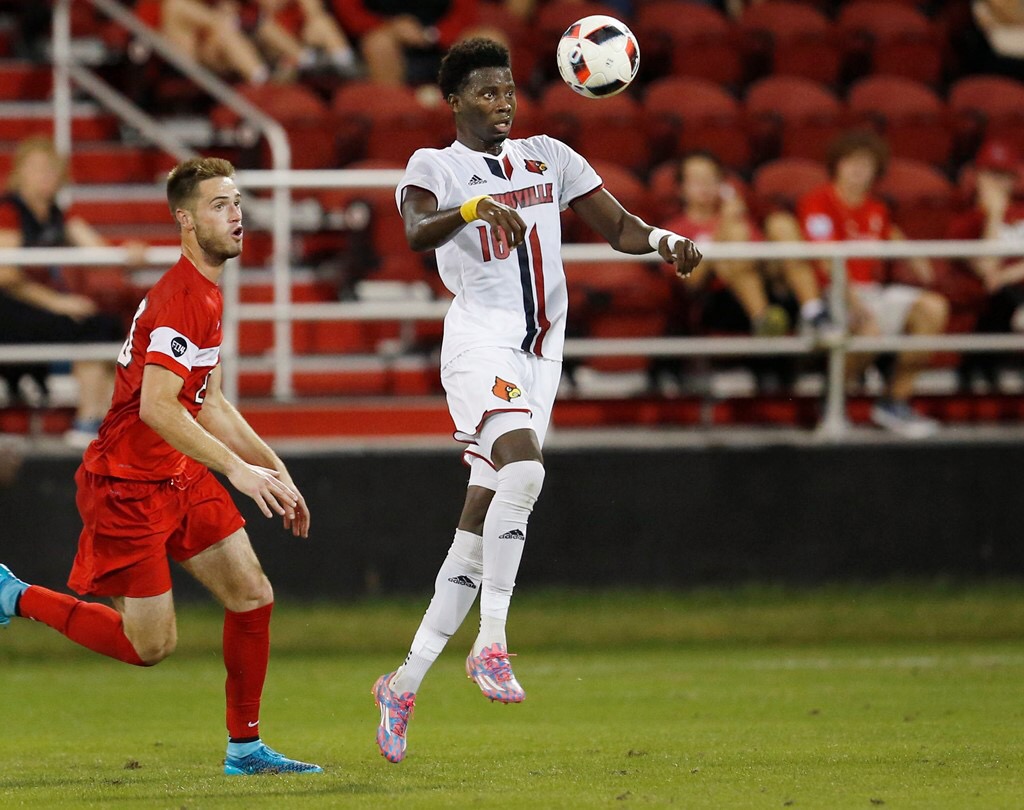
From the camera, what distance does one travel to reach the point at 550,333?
6914mm

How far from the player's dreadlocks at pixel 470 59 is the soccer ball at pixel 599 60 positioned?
1.19 ft

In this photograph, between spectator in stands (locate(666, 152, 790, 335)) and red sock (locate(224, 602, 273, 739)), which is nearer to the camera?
red sock (locate(224, 602, 273, 739))

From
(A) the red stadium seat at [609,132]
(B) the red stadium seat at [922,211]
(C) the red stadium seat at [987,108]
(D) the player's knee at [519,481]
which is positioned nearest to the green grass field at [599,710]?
(D) the player's knee at [519,481]

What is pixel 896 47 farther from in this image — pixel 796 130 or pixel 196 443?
pixel 196 443

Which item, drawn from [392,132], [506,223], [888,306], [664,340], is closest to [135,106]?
[392,132]

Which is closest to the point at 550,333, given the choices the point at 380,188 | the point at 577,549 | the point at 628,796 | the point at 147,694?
→ the point at 628,796

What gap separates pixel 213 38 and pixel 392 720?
8574 mm

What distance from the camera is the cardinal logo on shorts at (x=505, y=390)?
656cm

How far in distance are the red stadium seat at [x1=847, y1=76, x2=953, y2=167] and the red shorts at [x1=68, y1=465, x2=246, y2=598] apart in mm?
8758

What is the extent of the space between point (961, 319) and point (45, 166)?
19.1 ft

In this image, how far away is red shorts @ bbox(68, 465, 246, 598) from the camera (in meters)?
6.39

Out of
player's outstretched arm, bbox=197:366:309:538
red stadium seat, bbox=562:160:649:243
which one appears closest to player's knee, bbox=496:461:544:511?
player's outstretched arm, bbox=197:366:309:538

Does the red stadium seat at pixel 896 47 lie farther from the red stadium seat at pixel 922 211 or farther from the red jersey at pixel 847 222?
the red jersey at pixel 847 222

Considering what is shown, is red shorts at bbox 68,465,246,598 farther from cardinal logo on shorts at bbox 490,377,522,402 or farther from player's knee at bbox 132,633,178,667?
cardinal logo on shorts at bbox 490,377,522,402
